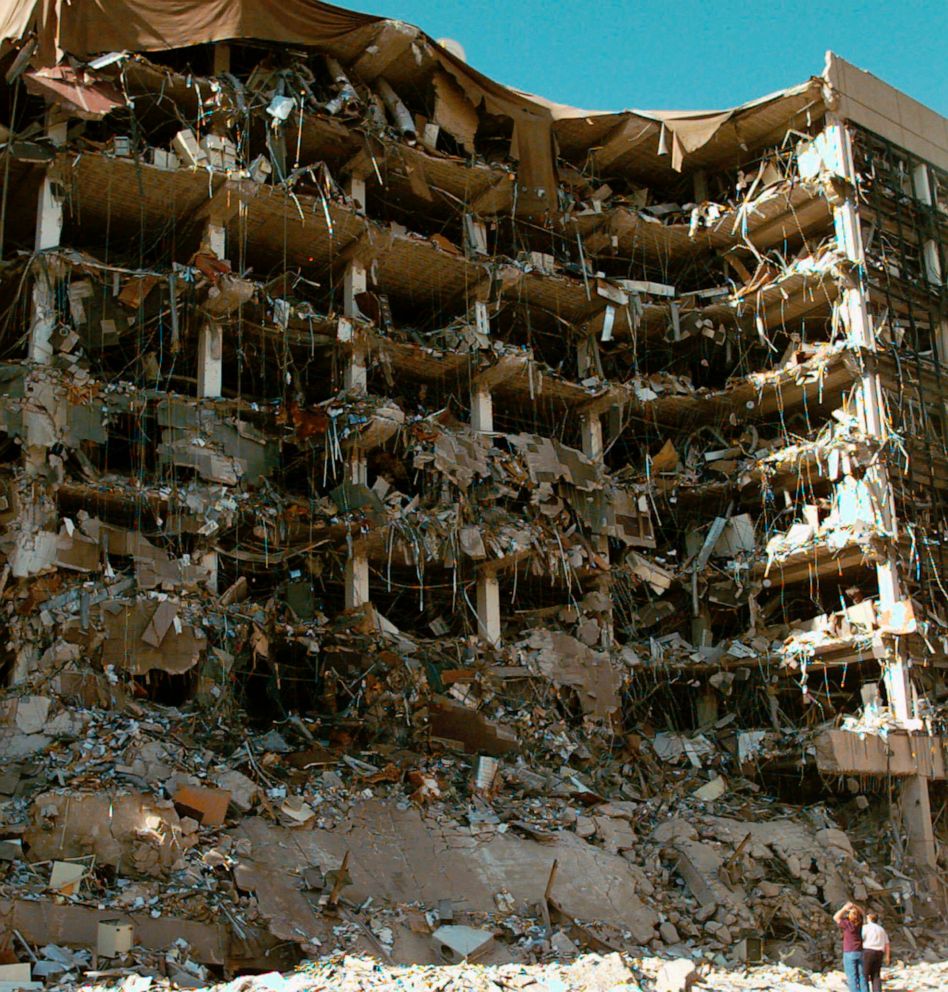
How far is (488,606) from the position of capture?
30.2m

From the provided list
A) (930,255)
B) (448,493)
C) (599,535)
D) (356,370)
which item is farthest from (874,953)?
(930,255)

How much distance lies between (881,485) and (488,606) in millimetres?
10376

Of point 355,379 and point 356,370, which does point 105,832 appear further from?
point 356,370

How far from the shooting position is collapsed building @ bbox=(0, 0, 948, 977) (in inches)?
859

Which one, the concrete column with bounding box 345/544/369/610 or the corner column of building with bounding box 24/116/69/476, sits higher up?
the corner column of building with bounding box 24/116/69/476

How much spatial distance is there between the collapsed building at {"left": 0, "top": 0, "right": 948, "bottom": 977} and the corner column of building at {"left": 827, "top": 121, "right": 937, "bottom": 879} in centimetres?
11

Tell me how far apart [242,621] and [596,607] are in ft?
31.9

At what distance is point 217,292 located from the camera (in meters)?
28.2

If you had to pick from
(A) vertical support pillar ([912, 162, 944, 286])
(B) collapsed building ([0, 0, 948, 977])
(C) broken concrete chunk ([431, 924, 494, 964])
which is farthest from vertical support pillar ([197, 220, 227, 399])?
(A) vertical support pillar ([912, 162, 944, 286])

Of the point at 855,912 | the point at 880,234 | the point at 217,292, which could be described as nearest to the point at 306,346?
the point at 217,292

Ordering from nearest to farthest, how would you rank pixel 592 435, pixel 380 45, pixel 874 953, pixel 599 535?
pixel 874 953
pixel 380 45
pixel 599 535
pixel 592 435

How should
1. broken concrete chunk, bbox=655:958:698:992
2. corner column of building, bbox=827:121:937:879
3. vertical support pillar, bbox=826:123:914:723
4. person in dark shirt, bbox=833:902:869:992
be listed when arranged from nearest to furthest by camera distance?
person in dark shirt, bbox=833:902:869:992, broken concrete chunk, bbox=655:958:698:992, corner column of building, bbox=827:121:937:879, vertical support pillar, bbox=826:123:914:723

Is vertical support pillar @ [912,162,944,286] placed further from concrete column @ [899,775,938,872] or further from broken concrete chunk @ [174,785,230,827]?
broken concrete chunk @ [174,785,230,827]

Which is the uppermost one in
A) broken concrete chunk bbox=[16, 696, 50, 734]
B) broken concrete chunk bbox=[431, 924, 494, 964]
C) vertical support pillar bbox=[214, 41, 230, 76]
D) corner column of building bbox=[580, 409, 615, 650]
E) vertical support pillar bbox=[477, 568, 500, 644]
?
vertical support pillar bbox=[214, 41, 230, 76]
